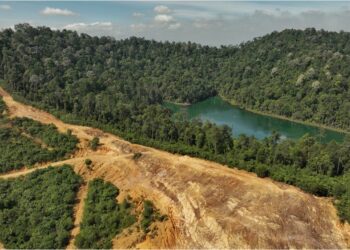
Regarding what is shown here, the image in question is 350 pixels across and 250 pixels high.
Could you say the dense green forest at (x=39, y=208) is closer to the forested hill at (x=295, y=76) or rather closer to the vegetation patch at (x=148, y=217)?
the vegetation patch at (x=148, y=217)

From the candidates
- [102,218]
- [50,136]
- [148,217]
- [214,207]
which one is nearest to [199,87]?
[50,136]

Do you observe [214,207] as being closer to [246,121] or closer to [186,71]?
[246,121]

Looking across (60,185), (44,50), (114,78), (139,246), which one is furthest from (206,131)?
(44,50)

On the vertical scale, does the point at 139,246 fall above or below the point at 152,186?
below

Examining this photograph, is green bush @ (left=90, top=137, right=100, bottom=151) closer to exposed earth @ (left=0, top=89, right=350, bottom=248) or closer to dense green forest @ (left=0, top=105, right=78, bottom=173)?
dense green forest @ (left=0, top=105, right=78, bottom=173)

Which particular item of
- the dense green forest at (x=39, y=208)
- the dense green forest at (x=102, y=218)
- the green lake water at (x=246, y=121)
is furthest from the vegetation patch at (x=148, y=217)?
the green lake water at (x=246, y=121)

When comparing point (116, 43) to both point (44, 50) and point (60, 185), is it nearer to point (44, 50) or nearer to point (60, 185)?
point (44, 50)
